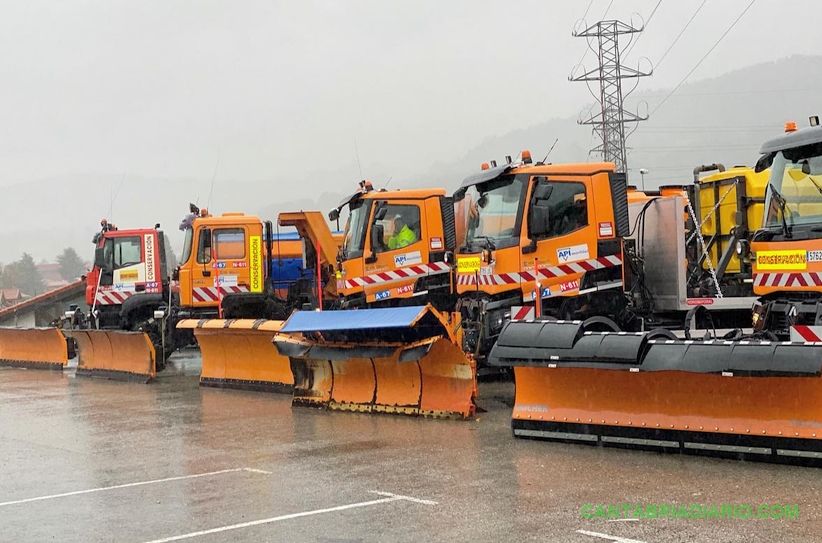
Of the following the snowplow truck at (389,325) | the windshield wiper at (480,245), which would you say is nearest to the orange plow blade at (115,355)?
the snowplow truck at (389,325)

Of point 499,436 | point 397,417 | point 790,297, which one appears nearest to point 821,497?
point 790,297

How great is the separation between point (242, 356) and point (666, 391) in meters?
8.07

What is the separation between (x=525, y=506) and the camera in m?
6.39

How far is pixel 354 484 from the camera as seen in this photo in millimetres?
7309

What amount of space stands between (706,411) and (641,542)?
9.23ft

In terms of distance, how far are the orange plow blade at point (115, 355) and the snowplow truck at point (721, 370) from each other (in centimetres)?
916

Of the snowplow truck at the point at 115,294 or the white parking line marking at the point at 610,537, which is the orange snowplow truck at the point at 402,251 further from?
the white parking line marking at the point at 610,537

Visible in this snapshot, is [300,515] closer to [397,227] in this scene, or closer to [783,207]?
[783,207]

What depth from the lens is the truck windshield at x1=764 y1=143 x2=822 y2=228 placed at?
28.7 feet

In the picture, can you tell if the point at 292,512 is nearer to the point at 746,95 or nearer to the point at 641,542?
the point at 641,542

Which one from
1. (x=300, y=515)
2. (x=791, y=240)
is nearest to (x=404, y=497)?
(x=300, y=515)

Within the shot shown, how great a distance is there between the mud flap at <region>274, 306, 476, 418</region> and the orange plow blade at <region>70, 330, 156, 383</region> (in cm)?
513

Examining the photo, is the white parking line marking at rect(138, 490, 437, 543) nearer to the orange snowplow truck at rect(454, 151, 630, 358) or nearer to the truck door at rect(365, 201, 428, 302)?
the orange snowplow truck at rect(454, 151, 630, 358)

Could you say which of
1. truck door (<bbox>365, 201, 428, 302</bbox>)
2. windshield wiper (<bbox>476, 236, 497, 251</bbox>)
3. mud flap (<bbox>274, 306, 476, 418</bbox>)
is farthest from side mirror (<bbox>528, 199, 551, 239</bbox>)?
truck door (<bbox>365, 201, 428, 302</bbox>)
